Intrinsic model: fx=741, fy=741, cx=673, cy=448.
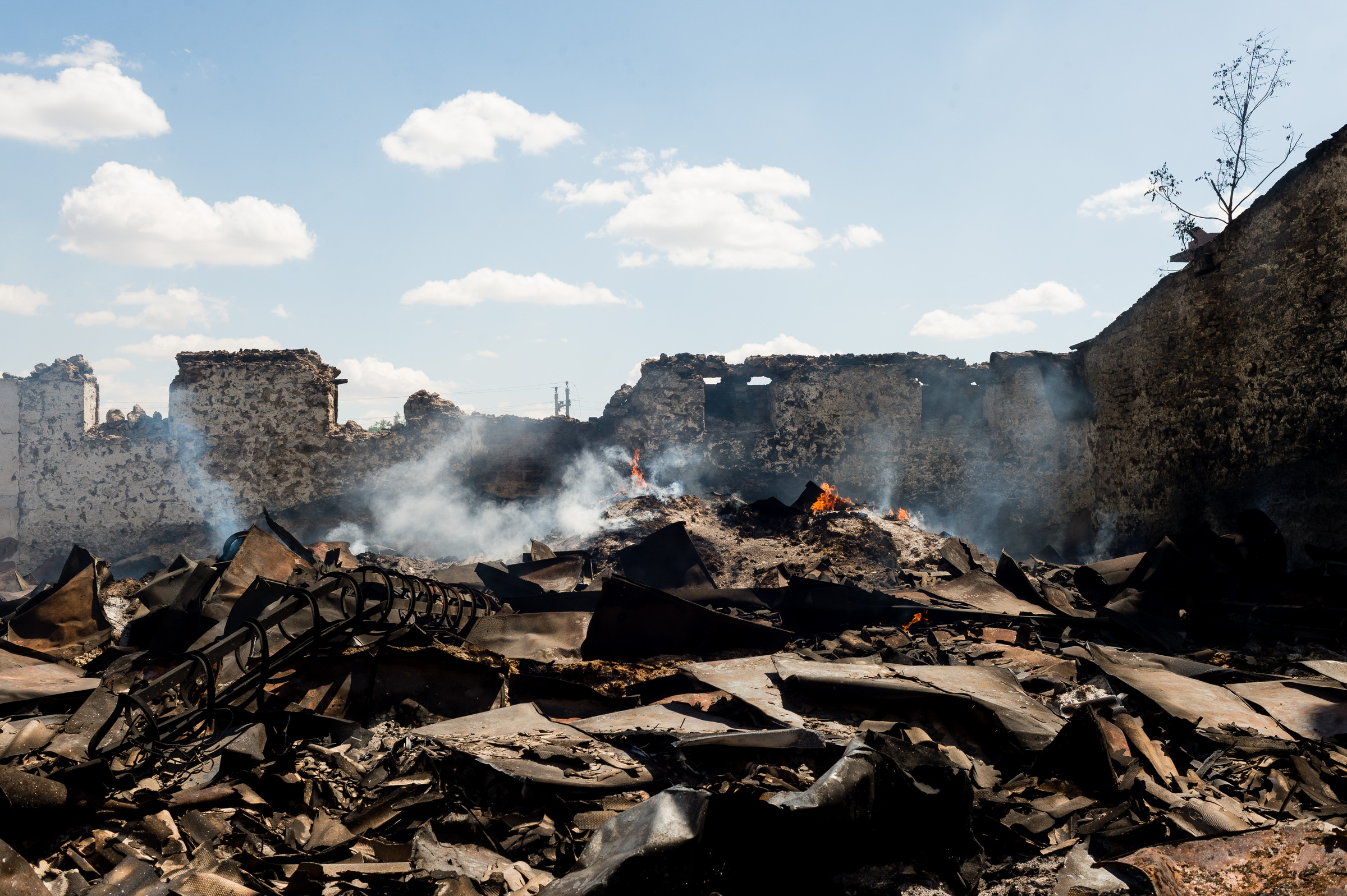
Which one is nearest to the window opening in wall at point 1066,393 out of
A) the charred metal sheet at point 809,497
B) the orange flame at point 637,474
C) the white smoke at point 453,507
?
the charred metal sheet at point 809,497

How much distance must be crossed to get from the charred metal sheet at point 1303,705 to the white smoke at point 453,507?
1090 cm

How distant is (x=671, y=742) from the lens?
3.64m

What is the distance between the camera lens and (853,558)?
9500 mm

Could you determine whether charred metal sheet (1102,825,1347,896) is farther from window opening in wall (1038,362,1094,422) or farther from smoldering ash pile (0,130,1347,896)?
window opening in wall (1038,362,1094,422)

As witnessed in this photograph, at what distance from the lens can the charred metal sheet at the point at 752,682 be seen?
4031 mm

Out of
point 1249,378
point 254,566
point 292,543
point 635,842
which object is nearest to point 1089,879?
point 635,842

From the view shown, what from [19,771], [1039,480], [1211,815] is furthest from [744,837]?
[1039,480]

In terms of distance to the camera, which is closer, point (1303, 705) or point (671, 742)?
point (671, 742)

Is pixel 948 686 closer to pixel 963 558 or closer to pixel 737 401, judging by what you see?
pixel 963 558

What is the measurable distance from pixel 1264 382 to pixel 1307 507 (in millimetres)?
1582

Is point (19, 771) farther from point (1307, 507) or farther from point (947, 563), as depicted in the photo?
point (1307, 507)

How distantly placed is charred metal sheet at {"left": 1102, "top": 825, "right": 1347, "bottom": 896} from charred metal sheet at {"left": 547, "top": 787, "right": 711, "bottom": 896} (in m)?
1.51

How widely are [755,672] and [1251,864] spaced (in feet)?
9.22

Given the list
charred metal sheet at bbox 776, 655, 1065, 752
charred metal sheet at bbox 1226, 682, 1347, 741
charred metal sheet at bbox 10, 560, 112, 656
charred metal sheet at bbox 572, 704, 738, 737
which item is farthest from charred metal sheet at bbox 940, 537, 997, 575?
charred metal sheet at bbox 10, 560, 112, 656
